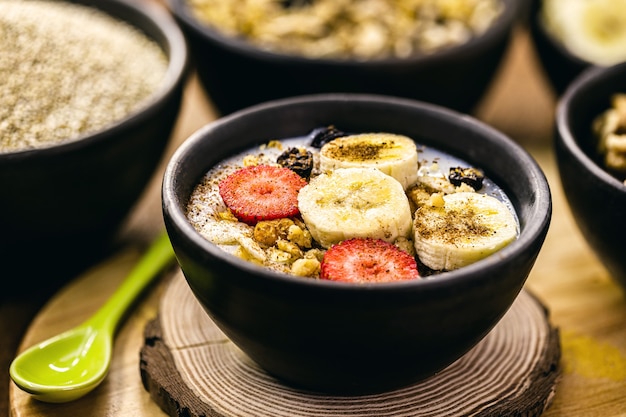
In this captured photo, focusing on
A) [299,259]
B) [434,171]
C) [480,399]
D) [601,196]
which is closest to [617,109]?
[601,196]

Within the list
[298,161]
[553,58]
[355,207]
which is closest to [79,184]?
[298,161]

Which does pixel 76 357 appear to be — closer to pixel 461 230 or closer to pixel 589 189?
pixel 461 230

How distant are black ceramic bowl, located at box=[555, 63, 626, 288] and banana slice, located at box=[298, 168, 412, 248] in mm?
309

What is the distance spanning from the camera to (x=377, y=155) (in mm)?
1072

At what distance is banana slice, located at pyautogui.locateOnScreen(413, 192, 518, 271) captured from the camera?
911mm

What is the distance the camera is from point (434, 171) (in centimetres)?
111

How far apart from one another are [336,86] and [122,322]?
0.61 m

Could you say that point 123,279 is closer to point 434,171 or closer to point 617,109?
point 434,171

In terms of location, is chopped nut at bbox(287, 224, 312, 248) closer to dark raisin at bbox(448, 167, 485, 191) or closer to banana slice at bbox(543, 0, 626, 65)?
dark raisin at bbox(448, 167, 485, 191)

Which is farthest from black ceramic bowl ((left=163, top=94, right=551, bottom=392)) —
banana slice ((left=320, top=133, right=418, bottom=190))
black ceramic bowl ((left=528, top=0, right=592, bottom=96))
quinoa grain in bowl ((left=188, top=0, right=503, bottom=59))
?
black ceramic bowl ((left=528, top=0, right=592, bottom=96))

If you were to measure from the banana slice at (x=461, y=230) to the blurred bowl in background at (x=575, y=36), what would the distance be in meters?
0.81

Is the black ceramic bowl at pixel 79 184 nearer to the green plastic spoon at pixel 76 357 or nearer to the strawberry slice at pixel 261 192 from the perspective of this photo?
the green plastic spoon at pixel 76 357

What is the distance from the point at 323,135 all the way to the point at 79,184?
1.26 feet

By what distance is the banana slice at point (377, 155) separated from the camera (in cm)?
105
